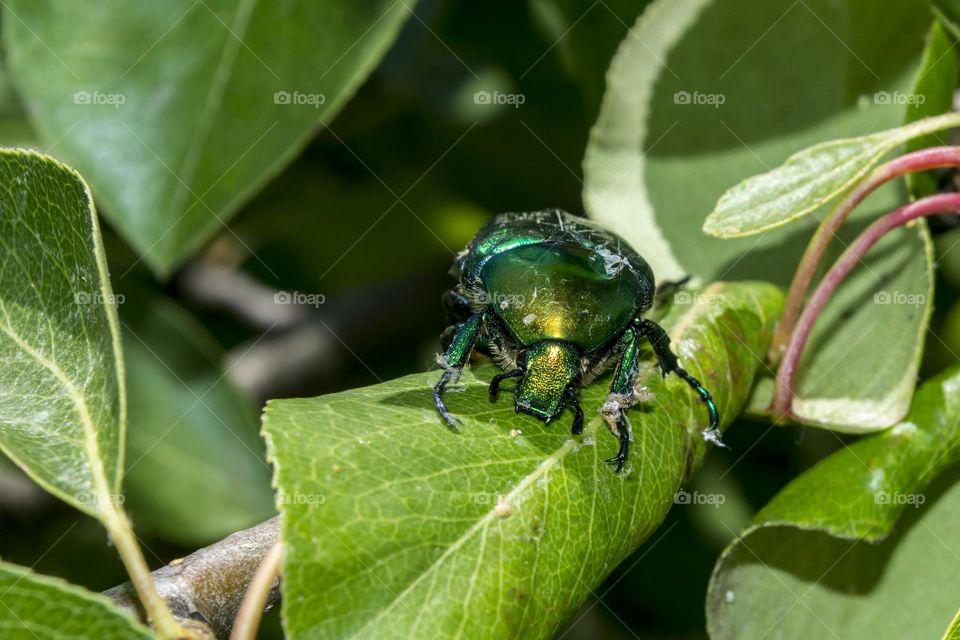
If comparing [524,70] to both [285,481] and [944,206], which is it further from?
Answer: [285,481]

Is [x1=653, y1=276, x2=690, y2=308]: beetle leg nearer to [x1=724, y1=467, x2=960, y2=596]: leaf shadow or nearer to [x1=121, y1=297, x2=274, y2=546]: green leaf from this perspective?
[x1=724, y1=467, x2=960, y2=596]: leaf shadow

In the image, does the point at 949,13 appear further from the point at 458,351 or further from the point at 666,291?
the point at 458,351

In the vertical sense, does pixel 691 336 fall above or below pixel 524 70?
below

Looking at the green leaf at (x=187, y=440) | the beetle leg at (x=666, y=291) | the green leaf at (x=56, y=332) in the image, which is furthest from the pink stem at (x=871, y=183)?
the green leaf at (x=187, y=440)

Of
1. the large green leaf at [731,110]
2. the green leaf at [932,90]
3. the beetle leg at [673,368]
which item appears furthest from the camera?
the large green leaf at [731,110]

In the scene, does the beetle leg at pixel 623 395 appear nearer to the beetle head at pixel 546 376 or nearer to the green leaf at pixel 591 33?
the beetle head at pixel 546 376

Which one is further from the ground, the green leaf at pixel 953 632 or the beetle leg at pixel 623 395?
the beetle leg at pixel 623 395

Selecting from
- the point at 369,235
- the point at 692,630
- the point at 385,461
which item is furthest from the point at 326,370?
the point at 385,461

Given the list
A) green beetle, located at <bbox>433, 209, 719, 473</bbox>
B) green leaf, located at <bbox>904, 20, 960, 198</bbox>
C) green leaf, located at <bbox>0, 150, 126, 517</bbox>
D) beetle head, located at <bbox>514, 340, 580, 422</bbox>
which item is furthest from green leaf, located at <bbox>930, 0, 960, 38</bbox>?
green leaf, located at <bbox>0, 150, 126, 517</bbox>
